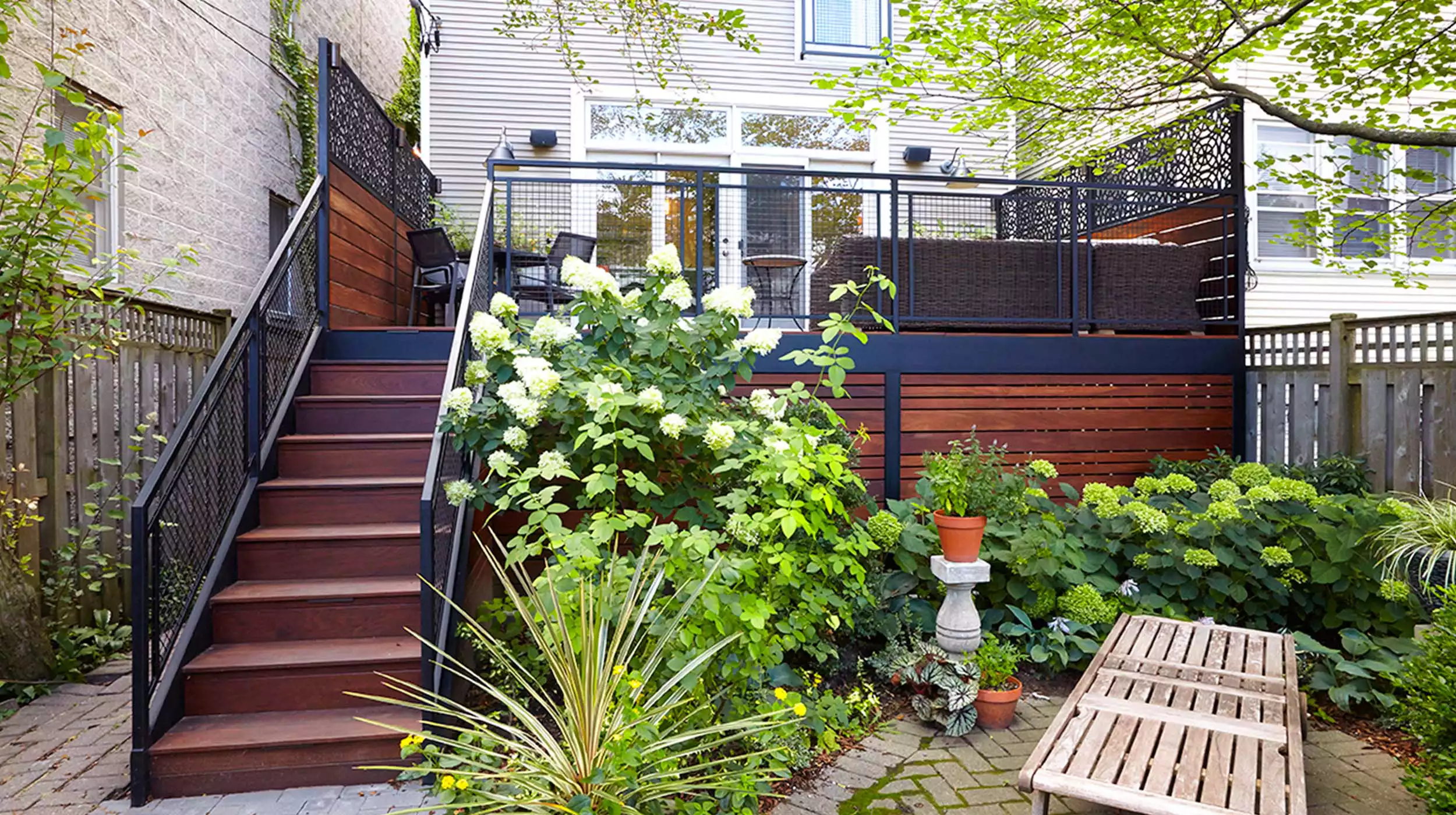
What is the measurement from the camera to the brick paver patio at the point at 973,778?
2.58 m

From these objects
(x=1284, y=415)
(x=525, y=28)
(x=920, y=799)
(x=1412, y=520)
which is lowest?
(x=920, y=799)

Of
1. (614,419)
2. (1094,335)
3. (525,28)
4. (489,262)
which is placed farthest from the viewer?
(525,28)

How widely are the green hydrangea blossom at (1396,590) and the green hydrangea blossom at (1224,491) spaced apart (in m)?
0.74

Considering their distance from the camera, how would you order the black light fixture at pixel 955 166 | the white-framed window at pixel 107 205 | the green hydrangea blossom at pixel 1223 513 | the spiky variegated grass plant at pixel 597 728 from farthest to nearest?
the black light fixture at pixel 955 166 → the white-framed window at pixel 107 205 → the green hydrangea blossom at pixel 1223 513 → the spiky variegated grass plant at pixel 597 728

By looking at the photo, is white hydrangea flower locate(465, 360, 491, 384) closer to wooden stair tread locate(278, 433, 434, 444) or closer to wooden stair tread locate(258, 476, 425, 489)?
wooden stair tread locate(258, 476, 425, 489)

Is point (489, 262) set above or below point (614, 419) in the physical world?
above

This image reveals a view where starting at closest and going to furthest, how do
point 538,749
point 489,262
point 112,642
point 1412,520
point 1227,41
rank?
point 538,749 < point 1412,520 < point 112,642 < point 489,262 < point 1227,41

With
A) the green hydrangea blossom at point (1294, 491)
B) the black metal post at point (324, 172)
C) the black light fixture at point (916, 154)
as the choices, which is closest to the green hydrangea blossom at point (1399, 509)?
the green hydrangea blossom at point (1294, 491)

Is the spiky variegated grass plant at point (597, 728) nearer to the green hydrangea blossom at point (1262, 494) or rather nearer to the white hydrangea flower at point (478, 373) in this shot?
the white hydrangea flower at point (478, 373)

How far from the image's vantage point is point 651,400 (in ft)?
9.65

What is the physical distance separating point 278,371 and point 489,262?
1.32m

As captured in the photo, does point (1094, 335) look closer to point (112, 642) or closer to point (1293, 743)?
point (1293, 743)

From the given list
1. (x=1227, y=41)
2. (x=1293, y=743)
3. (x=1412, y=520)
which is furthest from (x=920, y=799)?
(x=1227, y=41)

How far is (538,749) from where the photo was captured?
2035 millimetres
